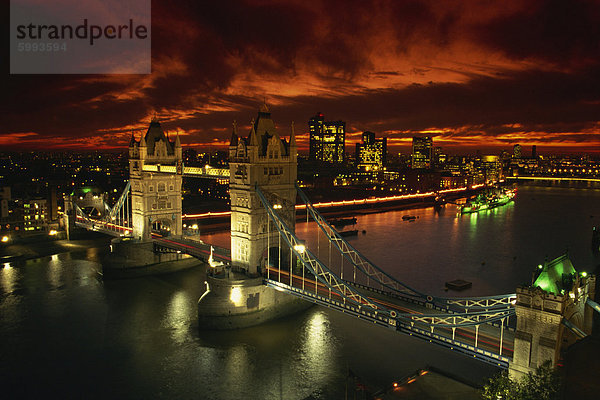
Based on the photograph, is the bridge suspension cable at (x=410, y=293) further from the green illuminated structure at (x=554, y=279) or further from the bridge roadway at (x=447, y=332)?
the green illuminated structure at (x=554, y=279)

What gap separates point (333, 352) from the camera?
27875 mm

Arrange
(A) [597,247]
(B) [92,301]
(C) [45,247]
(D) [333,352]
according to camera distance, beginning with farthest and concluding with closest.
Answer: (A) [597,247] → (C) [45,247] → (B) [92,301] → (D) [333,352]

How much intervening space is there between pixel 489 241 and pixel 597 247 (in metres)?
14.0

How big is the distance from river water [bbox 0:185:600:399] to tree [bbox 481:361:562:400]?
7.68 m

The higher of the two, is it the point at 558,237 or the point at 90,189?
the point at 90,189

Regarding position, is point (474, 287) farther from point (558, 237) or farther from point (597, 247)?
point (558, 237)

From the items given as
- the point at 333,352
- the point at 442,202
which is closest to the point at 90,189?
the point at 333,352

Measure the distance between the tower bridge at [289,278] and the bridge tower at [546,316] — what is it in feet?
0.12

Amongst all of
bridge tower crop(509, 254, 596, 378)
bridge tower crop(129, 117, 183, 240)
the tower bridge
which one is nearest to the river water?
the tower bridge

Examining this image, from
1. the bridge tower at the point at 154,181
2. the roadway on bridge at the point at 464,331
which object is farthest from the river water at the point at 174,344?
the bridge tower at the point at 154,181

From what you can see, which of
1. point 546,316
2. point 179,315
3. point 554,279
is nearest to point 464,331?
point 546,316

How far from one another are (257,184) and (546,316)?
20474 mm

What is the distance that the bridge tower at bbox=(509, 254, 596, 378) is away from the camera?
53.2 ft

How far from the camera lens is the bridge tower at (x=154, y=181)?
46312 mm
